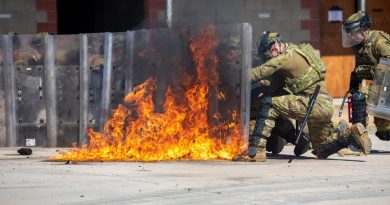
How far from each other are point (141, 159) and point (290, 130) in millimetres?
1845

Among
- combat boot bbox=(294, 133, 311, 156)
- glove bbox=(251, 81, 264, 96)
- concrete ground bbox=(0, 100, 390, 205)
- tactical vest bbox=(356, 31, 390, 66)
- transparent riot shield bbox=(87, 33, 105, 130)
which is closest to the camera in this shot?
concrete ground bbox=(0, 100, 390, 205)

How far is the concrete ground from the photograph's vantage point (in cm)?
923

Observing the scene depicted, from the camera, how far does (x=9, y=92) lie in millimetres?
15273

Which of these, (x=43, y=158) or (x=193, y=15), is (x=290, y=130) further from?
(x=193, y=15)

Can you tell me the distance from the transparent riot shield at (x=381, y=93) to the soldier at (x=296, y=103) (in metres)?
1.01

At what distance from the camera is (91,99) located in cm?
1501

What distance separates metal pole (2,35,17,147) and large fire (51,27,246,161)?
2217mm

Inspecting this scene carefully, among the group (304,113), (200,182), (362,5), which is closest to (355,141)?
(304,113)

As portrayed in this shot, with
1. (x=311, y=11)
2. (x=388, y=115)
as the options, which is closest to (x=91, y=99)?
(x=388, y=115)

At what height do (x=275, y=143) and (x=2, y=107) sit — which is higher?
(x=2, y=107)

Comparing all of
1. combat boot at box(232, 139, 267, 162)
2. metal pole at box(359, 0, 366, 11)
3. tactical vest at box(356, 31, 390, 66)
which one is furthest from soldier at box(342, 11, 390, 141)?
metal pole at box(359, 0, 366, 11)

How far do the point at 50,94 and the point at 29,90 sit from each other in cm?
32

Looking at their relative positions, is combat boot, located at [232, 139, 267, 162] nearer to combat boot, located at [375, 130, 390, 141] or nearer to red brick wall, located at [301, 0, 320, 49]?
combat boot, located at [375, 130, 390, 141]

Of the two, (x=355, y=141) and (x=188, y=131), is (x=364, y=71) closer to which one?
(x=355, y=141)
